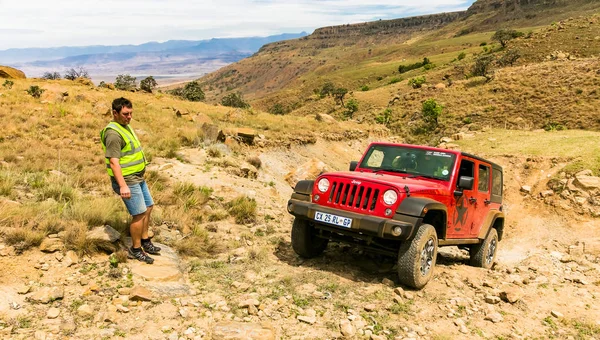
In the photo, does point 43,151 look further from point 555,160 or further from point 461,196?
point 555,160

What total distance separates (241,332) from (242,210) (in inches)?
195

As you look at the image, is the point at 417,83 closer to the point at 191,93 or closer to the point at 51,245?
the point at 191,93

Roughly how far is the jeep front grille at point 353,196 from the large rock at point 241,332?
2205 millimetres

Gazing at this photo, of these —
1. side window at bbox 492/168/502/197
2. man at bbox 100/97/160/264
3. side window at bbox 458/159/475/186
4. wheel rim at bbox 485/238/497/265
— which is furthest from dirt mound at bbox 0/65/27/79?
wheel rim at bbox 485/238/497/265

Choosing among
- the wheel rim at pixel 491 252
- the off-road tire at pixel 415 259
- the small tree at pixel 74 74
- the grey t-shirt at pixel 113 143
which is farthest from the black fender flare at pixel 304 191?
the small tree at pixel 74 74

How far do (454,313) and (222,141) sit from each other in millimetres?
→ 11479

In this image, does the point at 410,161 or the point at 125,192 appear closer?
the point at 125,192

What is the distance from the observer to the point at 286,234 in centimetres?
849

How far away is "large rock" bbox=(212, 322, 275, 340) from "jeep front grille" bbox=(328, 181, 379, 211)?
7.23 ft

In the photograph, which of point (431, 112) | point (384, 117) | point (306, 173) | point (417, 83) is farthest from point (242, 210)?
point (417, 83)

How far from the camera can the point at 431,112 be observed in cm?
2920

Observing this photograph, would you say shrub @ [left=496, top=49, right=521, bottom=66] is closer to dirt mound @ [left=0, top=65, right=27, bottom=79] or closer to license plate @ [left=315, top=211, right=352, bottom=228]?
license plate @ [left=315, top=211, right=352, bottom=228]

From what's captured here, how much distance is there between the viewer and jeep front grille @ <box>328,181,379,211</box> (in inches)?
222

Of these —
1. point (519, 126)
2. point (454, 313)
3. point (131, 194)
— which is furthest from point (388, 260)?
point (519, 126)
